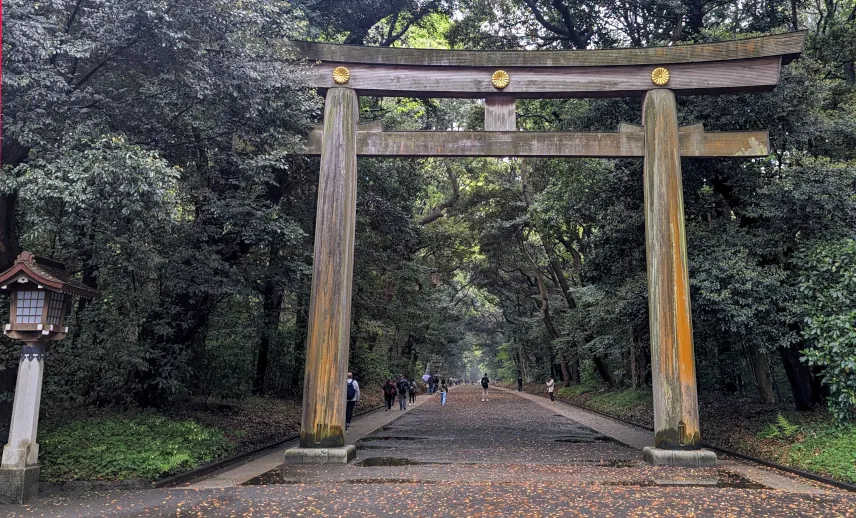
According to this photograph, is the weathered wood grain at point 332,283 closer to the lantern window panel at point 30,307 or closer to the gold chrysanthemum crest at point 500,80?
the gold chrysanthemum crest at point 500,80

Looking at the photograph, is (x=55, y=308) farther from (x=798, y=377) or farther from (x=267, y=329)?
(x=798, y=377)

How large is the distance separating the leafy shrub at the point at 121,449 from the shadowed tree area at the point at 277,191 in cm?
97

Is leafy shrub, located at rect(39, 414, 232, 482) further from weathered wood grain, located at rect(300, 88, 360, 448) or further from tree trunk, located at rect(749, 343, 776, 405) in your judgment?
tree trunk, located at rect(749, 343, 776, 405)

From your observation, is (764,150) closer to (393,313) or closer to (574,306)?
(393,313)

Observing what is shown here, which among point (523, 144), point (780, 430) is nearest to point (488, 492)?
point (523, 144)

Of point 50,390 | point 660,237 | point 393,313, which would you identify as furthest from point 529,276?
point 50,390

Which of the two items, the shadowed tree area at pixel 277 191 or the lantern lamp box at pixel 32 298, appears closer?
the lantern lamp box at pixel 32 298

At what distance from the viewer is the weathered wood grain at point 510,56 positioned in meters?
10.1

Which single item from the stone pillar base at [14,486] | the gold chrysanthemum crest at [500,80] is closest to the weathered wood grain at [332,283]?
the gold chrysanthemum crest at [500,80]

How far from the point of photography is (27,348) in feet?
25.0

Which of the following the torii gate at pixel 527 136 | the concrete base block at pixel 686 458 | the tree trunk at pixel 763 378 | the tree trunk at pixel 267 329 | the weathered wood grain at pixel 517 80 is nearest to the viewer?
Result: the concrete base block at pixel 686 458

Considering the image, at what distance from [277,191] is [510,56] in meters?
6.33

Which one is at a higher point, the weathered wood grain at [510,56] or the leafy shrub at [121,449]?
the weathered wood grain at [510,56]

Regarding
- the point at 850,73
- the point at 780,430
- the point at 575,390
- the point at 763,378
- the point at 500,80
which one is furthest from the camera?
the point at 575,390
